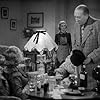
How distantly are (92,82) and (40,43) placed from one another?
77 centimetres

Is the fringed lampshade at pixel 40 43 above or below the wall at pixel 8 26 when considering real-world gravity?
below

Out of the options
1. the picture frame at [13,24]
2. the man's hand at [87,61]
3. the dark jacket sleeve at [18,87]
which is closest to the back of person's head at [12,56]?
the dark jacket sleeve at [18,87]

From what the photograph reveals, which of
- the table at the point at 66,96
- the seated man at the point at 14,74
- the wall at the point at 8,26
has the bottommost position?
the table at the point at 66,96

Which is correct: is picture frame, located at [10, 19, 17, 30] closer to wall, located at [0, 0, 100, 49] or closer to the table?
wall, located at [0, 0, 100, 49]

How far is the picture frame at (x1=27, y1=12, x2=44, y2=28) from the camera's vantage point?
7172 millimetres

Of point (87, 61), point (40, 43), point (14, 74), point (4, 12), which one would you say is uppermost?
point (4, 12)

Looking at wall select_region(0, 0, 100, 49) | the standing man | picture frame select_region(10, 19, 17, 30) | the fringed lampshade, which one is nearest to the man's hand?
the standing man

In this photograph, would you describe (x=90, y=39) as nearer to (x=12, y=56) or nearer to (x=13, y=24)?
(x=12, y=56)

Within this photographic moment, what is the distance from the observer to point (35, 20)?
285 inches

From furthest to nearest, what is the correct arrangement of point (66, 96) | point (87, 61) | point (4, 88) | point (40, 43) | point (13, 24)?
1. point (13, 24)
2. point (40, 43)
3. point (87, 61)
4. point (4, 88)
5. point (66, 96)

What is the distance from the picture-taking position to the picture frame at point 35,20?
7.17 meters

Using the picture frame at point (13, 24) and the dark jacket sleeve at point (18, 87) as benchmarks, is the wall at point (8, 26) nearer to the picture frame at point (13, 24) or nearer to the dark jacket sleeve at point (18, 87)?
the picture frame at point (13, 24)

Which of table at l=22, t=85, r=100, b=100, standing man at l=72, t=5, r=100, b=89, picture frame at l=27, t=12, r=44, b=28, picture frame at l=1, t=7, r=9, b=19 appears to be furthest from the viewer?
picture frame at l=27, t=12, r=44, b=28

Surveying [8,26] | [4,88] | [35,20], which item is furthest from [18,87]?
[35,20]
